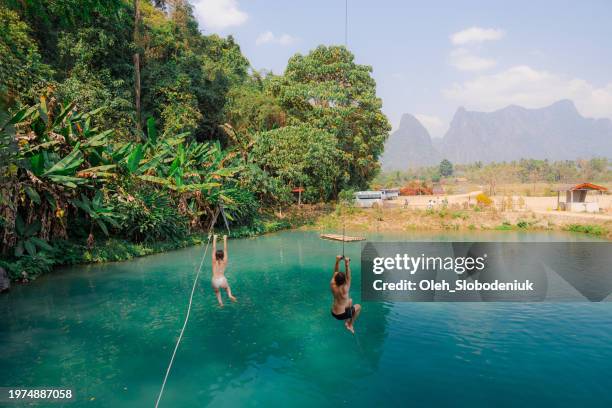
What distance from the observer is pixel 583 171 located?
74375 mm

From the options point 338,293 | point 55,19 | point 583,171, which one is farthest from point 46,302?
point 583,171

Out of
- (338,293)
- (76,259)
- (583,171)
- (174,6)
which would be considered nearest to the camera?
(338,293)

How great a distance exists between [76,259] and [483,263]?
16023 mm

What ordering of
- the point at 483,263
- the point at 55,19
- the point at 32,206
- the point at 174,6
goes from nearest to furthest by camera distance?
the point at 32,206 < the point at 483,263 < the point at 55,19 < the point at 174,6

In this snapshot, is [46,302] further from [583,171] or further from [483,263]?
[583,171]

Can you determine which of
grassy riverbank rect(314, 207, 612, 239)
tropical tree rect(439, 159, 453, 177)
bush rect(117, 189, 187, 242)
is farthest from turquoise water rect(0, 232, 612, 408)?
tropical tree rect(439, 159, 453, 177)

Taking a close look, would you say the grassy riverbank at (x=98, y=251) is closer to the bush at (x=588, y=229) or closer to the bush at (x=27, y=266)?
the bush at (x=27, y=266)

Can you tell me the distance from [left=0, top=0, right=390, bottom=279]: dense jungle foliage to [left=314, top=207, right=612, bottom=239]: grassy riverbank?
3.78 m

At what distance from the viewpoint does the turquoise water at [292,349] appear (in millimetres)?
6461

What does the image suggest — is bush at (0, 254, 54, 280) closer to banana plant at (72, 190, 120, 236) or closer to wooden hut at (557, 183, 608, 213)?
banana plant at (72, 190, 120, 236)

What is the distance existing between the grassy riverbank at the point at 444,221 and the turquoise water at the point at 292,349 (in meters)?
15.8

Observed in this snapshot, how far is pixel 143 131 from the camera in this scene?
27.7m

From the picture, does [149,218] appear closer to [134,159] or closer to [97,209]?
[97,209]

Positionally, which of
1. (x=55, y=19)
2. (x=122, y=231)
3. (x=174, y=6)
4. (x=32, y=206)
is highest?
(x=174, y=6)
